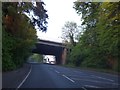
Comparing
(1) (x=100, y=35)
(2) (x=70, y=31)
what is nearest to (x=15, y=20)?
(1) (x=100, y=35)

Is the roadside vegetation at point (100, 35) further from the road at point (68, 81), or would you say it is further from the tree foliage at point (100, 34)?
the road at point (68, 81)

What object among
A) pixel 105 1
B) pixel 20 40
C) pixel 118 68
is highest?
pixel 105 1

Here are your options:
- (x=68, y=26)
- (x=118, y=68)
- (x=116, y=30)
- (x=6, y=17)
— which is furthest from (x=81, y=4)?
(x=68, y=26)

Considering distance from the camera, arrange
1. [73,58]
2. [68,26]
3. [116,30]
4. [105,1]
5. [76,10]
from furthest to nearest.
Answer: [68,26] < [73,58] < [76,10] < [116,30] < [105,1]

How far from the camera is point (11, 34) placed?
41.0 metres

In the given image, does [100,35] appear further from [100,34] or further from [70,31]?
[70,31]

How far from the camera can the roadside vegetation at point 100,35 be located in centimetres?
3760

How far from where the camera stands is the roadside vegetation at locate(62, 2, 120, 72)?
123ft

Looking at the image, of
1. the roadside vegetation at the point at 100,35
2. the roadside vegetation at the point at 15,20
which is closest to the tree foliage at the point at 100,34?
the roadside vegetation at the point at 100,35

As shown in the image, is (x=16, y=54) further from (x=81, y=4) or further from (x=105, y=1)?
(x=105, y=1)

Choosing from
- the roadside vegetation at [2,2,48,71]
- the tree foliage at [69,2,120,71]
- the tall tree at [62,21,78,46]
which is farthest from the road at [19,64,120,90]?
the tall tree at [62,21,78,46]

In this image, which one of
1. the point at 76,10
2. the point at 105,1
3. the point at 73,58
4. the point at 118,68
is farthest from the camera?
the point at 73,58

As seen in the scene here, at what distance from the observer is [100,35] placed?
47.0 m

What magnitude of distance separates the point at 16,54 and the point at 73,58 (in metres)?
36.5
